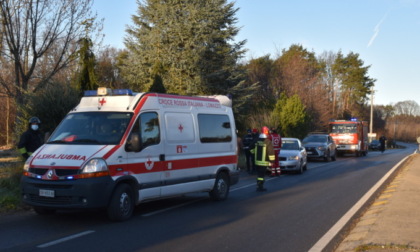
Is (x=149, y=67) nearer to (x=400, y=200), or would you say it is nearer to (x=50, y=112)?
(x=50, y=112)

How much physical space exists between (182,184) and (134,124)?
1936 millimetres

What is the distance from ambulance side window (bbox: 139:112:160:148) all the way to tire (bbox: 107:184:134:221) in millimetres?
936

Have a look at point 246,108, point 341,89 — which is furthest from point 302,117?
point 341,89

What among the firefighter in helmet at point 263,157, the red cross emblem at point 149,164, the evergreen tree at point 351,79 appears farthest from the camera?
the evergreen tree at point 351,79

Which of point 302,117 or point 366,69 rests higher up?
point 366,69

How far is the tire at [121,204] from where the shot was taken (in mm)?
8312

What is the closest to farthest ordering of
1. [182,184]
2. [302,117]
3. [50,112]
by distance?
1. [182,184]
2. [50,112]
3. [302,117]

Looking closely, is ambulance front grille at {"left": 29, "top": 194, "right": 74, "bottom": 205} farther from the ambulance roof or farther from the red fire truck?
the red fire truck

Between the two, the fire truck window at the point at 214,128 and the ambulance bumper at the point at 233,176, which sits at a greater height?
the fire truck window at the point at 214,128

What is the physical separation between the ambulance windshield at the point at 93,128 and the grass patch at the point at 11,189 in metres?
1.97

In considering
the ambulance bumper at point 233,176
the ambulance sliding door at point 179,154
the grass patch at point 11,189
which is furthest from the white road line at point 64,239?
the ambulance bumper at point 233,176

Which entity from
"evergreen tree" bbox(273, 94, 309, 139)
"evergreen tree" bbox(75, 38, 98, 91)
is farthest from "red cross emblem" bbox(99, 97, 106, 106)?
"evergreen tree" bbox(273, 94, 309, 139)

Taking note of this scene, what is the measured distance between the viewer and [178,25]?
3256 centimetres

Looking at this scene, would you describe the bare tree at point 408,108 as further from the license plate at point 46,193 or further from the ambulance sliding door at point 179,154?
the license plate at point 46,193
